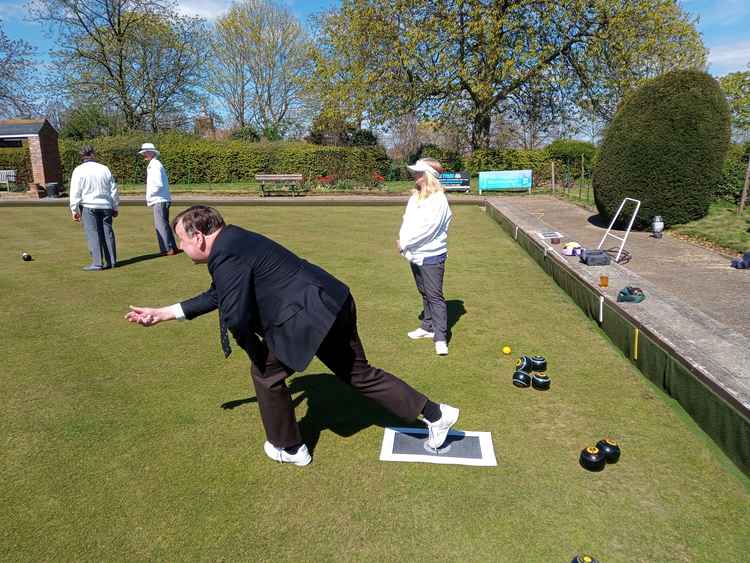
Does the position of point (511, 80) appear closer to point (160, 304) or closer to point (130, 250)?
point (130, 250)

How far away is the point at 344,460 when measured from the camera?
329cm

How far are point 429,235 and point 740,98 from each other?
40.0m

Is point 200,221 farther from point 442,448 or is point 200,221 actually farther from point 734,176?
point 734,176

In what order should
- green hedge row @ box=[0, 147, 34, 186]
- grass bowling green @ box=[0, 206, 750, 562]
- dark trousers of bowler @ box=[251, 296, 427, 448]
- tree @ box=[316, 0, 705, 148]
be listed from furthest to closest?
1. green hedge row @ box=[0, 147, 34, 186]
2. tree @ box=[316, 0, 705, 148]
3. dark trousers of bowler @ box=[251, 296, 427, 448]
4. grass bowling green @ box=[0, 206, 750, 562]

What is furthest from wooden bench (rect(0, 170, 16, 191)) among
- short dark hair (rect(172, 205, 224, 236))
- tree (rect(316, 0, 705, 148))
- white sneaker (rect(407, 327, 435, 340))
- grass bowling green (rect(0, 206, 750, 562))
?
short dark hair (rect(172, 205, 224, 236))

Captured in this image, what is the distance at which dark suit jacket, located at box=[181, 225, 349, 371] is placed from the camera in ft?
9.02

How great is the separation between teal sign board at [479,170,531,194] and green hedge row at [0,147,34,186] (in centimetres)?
2397

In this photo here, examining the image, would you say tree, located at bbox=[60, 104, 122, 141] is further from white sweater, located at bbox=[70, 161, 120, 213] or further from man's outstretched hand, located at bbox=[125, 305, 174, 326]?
man's outstretched hand, located at bbox=[125, 305, 174, 326]

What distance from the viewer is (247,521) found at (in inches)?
108

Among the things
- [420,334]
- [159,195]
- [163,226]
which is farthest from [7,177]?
[420,334]

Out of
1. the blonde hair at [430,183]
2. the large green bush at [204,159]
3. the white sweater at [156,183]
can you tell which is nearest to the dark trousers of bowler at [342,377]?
the blonde hair at [430,183]

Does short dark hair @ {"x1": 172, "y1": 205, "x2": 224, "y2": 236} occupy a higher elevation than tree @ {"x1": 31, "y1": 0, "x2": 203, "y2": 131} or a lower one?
lower

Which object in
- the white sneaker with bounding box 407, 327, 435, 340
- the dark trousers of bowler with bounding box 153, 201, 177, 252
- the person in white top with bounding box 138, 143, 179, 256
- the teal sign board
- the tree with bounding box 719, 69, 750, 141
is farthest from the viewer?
the tree with bounding box 719, 69, 750, 141

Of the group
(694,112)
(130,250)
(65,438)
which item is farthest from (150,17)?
(65,438)
